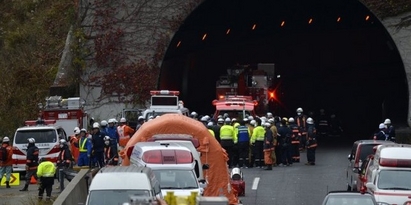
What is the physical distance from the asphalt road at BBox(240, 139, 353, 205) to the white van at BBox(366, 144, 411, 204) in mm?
3510

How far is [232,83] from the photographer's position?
5028 centimetres

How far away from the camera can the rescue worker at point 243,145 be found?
36531mm

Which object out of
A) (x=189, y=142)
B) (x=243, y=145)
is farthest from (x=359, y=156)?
(x=243, y=145)

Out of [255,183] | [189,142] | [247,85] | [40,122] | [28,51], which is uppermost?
[28,51]

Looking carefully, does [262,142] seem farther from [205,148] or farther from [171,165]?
[171,165]

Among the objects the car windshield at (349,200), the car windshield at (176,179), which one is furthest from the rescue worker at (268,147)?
the car windshield at (349,200)

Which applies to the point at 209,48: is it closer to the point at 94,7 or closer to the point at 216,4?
the point at 216,4

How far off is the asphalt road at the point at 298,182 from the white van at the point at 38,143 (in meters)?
6.54

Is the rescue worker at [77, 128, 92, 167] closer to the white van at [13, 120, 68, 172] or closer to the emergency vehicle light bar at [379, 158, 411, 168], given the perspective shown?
the white van at [13, 120, 68, 172]

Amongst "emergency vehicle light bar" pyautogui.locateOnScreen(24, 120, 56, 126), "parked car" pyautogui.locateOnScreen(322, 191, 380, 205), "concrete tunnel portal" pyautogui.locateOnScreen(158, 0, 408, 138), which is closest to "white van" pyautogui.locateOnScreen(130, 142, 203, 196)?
"parked car" pyautogui.locateOnScreen(322, 191, 380, 205)

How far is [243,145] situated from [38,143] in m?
6.91

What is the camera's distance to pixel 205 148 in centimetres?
2856

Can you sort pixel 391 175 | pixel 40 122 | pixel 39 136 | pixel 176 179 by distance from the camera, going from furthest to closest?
pixel 40 122 < pixel 39 136 < pixel 391 175 < pixel 176 179

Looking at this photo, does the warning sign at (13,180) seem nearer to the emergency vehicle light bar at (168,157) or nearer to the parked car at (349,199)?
the emergency vehicle light bar at (168,157)
